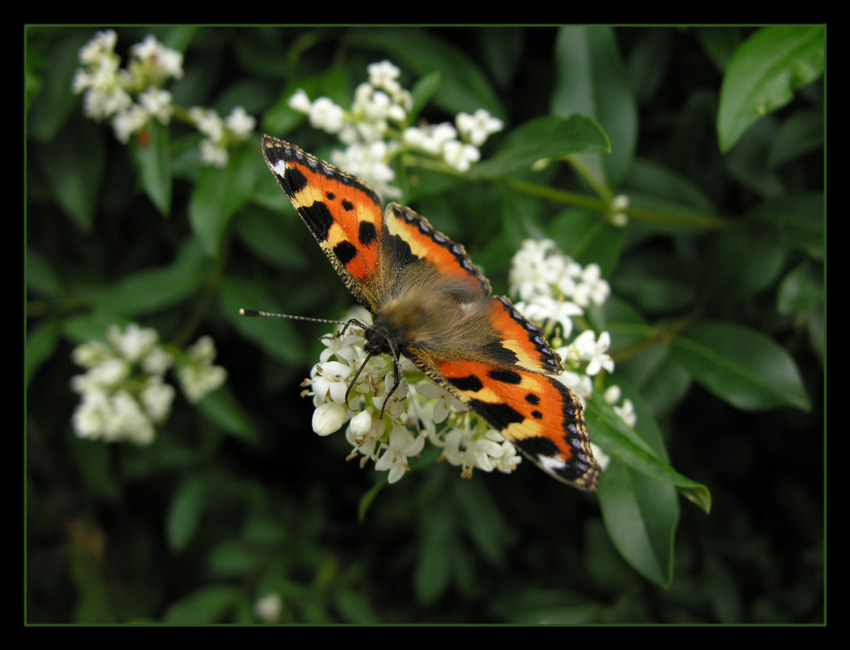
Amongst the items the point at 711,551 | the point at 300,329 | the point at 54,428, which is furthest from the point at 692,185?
the point at 54,428

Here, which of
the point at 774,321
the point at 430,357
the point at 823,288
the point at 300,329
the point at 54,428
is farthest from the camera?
the point at 54,428

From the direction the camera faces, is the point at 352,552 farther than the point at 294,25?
Yes

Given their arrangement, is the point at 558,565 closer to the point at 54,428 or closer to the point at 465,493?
the point at 465,493

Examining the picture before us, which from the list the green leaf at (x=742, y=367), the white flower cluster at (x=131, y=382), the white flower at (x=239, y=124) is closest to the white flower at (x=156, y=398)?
the white flower cluster at (x=131, y=382)

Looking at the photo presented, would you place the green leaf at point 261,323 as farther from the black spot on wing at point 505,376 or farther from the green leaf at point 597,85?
the black spot on wing at point 505,376

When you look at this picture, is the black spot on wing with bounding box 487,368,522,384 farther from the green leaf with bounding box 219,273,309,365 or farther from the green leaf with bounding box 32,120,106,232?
the green leaf with bounding box 32,120,106,232

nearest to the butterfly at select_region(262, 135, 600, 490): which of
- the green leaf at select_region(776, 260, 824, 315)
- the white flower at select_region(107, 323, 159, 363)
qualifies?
the green leaf at select_region(776, 260, 824, 315)

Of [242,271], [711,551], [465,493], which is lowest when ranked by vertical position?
[465,493]
